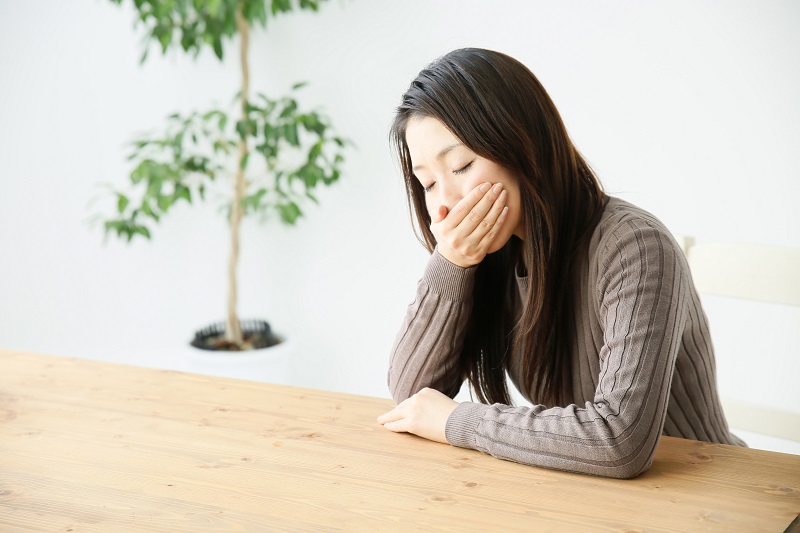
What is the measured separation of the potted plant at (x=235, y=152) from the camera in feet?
7.89

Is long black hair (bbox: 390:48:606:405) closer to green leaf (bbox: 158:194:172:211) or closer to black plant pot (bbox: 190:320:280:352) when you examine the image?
green leaf (bbox: 158:194:172:211)

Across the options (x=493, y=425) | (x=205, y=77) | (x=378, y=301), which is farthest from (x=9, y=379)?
(x=205, y=77)

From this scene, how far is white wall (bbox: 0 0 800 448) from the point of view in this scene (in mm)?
2072

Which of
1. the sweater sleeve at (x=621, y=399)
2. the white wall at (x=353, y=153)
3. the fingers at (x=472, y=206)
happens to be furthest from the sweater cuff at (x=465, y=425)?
the white wall at (x=353, y=153)

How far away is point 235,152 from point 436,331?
1.74 meters

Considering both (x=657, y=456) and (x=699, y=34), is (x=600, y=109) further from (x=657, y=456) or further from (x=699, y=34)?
(x=657, y=456)

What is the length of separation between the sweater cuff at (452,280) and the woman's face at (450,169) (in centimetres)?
8

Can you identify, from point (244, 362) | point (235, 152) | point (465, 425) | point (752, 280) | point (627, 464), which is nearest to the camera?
point (627, 464)

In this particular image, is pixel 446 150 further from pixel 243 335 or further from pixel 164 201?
pixel 243 335

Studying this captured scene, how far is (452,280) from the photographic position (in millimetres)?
1232

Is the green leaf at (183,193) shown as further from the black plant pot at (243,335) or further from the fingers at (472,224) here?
the fingers at (472,224)

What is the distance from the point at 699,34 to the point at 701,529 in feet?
5.28

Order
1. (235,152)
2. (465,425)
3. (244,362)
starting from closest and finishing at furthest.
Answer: (465,425) < (244,362) < (235,152)

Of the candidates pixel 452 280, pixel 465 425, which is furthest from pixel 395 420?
pixel 452 280
